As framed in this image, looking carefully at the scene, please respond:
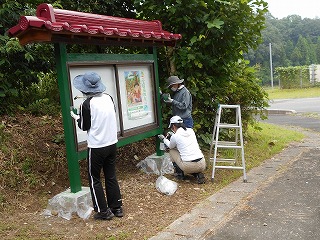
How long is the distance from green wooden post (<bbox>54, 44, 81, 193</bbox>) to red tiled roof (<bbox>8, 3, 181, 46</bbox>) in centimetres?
20

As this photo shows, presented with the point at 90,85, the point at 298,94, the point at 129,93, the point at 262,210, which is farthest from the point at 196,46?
the point at 298,94

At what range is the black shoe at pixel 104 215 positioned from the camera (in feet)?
14.9

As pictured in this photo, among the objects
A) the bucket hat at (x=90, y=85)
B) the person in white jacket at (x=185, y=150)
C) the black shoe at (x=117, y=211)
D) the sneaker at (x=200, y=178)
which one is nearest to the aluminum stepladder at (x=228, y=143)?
the sneaker at (x=200, y=178)

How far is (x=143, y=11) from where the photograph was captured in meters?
7.80

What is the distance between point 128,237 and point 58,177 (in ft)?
7.18

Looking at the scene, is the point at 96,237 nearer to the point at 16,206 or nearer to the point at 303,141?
the point at 16,206

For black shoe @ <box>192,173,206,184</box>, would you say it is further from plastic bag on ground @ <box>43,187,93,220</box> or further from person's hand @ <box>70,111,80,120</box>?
person's hand @ <box>70,111,80,120</box>

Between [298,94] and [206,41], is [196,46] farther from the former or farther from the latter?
[298,94]

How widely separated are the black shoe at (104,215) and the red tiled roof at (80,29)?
208 centimetres

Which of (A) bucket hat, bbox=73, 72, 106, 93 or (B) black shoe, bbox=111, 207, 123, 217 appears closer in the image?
(A) bucket hat, bbox=73, 72, 106, 93

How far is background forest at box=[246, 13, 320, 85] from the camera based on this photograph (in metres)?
59.2

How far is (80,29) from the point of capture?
462 centimetres

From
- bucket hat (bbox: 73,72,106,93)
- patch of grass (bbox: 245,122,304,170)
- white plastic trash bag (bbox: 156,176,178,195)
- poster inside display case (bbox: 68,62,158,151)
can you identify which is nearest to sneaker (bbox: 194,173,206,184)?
white plastic trash bag (bbox: 156,176,178,195)

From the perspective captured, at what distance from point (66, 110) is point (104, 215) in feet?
4.34
